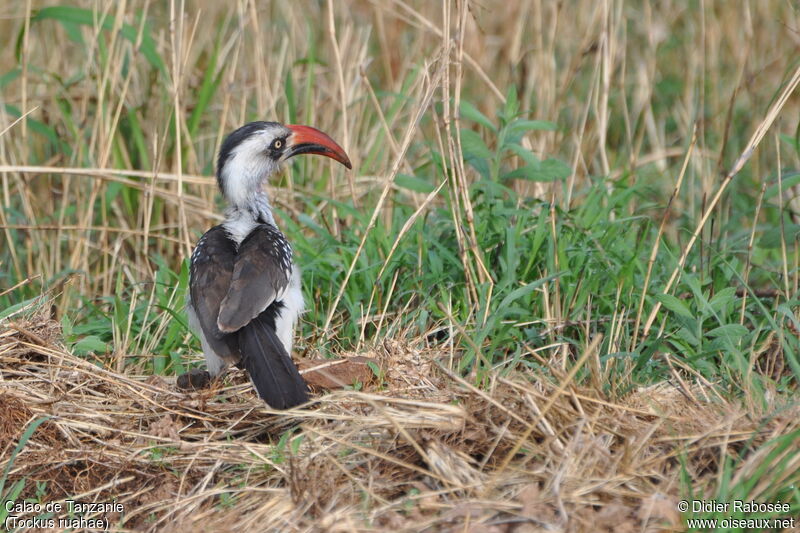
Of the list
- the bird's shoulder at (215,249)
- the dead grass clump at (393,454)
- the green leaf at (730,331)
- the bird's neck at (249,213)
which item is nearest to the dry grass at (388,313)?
the dead grass clump at (393,454)

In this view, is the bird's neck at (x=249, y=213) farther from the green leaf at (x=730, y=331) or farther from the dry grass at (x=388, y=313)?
the green leaf at (x=730, y=331)

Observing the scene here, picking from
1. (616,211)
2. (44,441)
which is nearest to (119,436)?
(44,441)

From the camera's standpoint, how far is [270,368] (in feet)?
11.5

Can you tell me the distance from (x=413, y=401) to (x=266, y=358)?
2.26ft

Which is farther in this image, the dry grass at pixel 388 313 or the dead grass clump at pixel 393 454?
the dry grass at pixel 388 313

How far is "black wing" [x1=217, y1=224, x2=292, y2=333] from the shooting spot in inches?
146

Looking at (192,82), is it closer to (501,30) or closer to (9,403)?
(501,30)

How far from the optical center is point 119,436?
346 centimetres

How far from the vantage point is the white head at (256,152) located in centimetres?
464

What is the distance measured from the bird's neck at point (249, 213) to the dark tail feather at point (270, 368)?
875 mm

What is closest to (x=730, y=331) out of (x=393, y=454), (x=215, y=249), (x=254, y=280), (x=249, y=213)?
(x=393, y=454)

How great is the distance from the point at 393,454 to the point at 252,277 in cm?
115

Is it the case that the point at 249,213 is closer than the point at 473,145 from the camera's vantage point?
No

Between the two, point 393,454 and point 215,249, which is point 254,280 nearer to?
point 215,249
